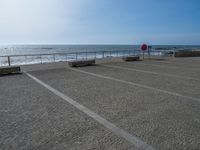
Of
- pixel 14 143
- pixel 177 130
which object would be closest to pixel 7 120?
pixel 14 143

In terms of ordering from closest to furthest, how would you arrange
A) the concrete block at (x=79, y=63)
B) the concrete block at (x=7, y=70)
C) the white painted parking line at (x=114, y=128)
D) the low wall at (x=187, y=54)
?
the white painted parking line at (x=114, y=128) → the concrete block at (x=7, y=70) → the concrete block at (x=79, y=63) → the low wall at (x=187, y=54)

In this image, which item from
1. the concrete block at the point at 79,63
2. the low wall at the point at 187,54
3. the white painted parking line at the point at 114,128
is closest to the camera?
the white painted parking line at the point at 114,128

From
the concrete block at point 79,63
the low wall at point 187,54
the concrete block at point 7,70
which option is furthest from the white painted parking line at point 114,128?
the low wall at point 187,54

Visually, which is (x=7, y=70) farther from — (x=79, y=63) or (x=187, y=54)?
(x=187, y=54)

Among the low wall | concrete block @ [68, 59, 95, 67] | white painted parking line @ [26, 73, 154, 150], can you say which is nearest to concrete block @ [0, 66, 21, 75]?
concrete block @ [68, 59, 95, 67]

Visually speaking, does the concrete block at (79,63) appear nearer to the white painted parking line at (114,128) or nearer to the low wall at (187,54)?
the white painted parking line at (114,128)

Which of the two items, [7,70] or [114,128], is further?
[7,70]

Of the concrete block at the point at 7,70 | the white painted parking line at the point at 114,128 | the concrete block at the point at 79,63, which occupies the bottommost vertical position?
the white painted parking line at the point at 114,128

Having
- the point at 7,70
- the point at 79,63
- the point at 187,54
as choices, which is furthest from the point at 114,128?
the point at 187,54

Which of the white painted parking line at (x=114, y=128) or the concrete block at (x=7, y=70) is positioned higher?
the concrete block at (x=7, y=70)

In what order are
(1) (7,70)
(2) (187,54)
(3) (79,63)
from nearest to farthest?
(1) (7,70), (3) (79,63), (2) (187,54)

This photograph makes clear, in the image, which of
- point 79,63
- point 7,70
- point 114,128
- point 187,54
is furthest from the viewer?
point 187,54

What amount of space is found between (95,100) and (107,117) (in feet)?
4.13

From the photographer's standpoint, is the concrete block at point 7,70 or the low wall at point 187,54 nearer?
the concrete block at point 7,70
